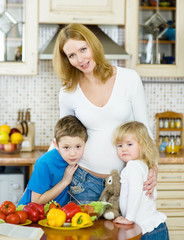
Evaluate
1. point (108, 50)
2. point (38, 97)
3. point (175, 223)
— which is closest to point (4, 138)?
point (38, 97)

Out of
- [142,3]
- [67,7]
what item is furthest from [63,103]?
[142,3]

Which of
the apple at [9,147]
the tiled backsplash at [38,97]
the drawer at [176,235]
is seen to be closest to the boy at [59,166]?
the apple at [9,147]

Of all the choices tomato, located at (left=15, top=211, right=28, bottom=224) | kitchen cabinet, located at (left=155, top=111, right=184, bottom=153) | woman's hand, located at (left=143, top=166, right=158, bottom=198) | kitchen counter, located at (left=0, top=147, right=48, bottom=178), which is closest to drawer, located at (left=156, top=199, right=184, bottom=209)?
kitchen cabinet, located at (left=155, top=111, right=184, bottom=153)

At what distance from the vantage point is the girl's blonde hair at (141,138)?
6.21ft

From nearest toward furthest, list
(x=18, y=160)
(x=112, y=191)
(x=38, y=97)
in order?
(x=112, y=191) → (x=18, y=160) → (x=38, y=97)

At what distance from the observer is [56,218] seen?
1533 millimetres

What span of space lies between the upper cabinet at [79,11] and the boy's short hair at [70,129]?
1.38 metres

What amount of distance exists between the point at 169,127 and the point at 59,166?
6.01 feet

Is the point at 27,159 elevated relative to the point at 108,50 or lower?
lower

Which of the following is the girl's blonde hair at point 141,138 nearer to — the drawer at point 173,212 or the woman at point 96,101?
the woman at point 96,101

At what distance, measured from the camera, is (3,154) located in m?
3.11

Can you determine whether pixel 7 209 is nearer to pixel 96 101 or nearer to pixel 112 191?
pixel 112 191

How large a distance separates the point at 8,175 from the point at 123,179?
1.37 m

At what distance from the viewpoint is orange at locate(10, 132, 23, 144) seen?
3.12m
